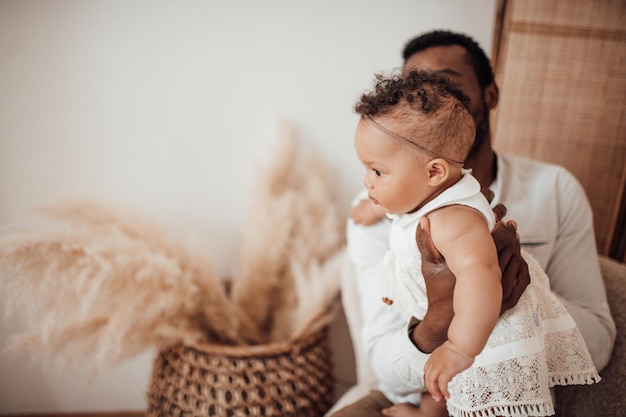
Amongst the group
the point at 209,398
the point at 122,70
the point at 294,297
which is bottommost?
the point at 209,398

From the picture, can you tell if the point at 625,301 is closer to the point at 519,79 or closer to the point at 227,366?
the point at 519,79

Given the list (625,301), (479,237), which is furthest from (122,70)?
(625,301)

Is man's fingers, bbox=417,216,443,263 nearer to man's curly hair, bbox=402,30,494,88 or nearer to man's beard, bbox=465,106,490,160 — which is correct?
man's beard, bbox=465,106,490,160

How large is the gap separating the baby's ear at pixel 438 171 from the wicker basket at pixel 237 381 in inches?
31.2

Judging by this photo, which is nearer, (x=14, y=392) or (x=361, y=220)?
(x=361, y=220)

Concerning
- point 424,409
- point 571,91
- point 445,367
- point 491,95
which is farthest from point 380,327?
point 571,91

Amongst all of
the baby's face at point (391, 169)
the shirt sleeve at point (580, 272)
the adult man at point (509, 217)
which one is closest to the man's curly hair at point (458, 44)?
the adult man at point (509, 217)

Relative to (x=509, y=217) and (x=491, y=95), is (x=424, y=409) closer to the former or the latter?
(x=509, y=217)

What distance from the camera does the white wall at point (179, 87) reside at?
1568 millimetres

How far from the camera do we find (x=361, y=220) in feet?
4.06

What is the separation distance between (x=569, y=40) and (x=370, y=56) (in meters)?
0.63

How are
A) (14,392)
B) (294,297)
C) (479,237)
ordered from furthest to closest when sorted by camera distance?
(14,392) → (294,297) → (479,237)

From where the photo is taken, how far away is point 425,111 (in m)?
0.80

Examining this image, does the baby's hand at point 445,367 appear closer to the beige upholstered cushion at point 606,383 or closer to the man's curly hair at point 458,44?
the beige upholstered cushion at point 606,383
